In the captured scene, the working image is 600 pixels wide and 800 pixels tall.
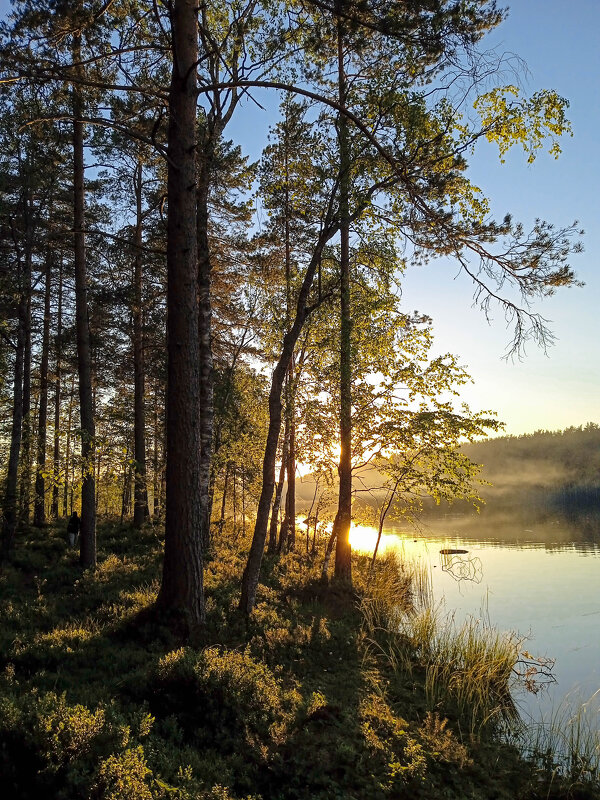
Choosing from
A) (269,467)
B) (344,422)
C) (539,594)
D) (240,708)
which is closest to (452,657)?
(269,467)

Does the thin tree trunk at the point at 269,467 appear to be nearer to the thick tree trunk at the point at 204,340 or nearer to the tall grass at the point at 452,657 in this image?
the tall grass at the point at 452,657

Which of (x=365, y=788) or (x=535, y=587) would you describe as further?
(x=535, y=587)

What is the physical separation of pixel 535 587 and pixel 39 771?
17203 mm

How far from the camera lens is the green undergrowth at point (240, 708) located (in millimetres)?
4074

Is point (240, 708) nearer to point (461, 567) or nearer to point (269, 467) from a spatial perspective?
point (269, 467)

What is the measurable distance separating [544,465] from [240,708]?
125 metres

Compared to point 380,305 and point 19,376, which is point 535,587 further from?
point 19,376

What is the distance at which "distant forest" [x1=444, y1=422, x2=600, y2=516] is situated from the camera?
90000 mm

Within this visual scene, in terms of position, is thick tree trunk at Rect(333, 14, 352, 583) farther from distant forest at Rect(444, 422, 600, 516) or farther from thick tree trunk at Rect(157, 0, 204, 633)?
distant forest at Rect(444, 422, 600, 516)

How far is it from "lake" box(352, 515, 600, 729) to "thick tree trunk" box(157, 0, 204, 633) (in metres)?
6.03

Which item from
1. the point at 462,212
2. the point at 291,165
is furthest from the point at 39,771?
the point at 291,165

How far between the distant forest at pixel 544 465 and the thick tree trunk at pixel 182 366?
275 feet

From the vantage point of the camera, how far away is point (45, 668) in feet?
20.7

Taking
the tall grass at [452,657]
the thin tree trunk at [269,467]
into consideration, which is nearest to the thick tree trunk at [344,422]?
the tall grass at [452,657]
